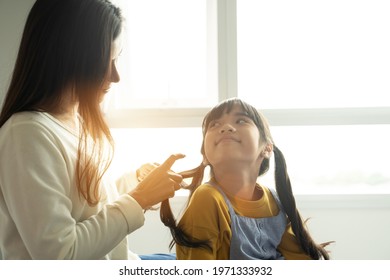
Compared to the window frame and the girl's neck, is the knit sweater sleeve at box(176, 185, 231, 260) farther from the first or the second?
the window frame

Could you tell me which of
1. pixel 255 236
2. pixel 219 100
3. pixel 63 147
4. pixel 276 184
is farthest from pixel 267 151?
pixel 63 147

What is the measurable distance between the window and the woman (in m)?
0.41

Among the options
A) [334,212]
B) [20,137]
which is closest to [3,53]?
[20,137]

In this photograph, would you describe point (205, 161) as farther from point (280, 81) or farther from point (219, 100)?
point (280, 81)

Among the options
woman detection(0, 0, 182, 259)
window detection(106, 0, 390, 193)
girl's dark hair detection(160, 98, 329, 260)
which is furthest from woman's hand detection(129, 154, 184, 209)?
window detection(106, 0, 390, 193)

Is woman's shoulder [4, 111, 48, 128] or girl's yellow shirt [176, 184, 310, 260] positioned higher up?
woman's shoulder [4, 111, 48, 128]

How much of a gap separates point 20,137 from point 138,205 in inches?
8.2

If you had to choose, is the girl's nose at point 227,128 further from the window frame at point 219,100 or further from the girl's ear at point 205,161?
the window frame at point 219,100

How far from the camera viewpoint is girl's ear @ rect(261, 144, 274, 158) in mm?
907

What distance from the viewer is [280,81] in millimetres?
1231

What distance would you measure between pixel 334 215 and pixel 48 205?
2.53ft

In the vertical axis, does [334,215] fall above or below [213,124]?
below
